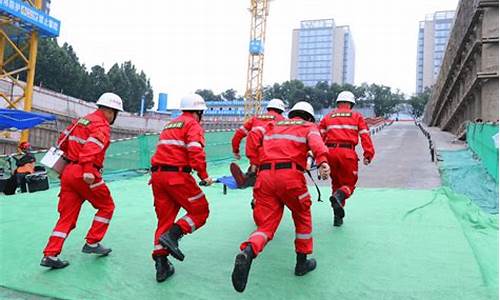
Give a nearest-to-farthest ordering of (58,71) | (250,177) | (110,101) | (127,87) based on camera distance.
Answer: (110,101)
(250,177)
(58,71)
(127,87)

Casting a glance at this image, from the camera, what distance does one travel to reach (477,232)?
16.6ft

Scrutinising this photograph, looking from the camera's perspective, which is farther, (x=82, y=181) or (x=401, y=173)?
(x=401, y=173)

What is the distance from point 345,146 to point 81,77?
5581 centimetres

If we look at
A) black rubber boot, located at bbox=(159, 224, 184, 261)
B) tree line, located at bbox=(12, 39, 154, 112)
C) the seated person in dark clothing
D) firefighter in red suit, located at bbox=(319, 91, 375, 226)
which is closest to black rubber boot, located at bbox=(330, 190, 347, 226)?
firefighter in red suit, located at bbox=(319, 91, 375, 226)

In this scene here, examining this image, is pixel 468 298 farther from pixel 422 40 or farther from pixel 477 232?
pixel 422 40

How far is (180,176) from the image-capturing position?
12.7ft

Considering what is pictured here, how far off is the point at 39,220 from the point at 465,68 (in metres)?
21.4

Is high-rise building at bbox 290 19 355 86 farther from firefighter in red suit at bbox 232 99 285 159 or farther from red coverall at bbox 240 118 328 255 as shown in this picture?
red coverall at bbox 240 118 328 255

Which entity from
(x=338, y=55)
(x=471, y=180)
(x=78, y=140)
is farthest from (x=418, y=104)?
(x=78, y=140)

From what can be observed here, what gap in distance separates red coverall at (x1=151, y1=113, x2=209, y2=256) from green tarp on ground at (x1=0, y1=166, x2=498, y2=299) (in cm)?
51

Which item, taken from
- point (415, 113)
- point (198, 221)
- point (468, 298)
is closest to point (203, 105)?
point (198, 221)

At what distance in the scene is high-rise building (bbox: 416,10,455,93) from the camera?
112m

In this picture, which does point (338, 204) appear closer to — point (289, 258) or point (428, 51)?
point (289, 258)

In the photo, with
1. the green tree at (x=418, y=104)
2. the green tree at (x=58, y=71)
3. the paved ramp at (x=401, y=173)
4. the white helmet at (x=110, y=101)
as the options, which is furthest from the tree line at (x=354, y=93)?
the white helmet at (x=110, y=101)
